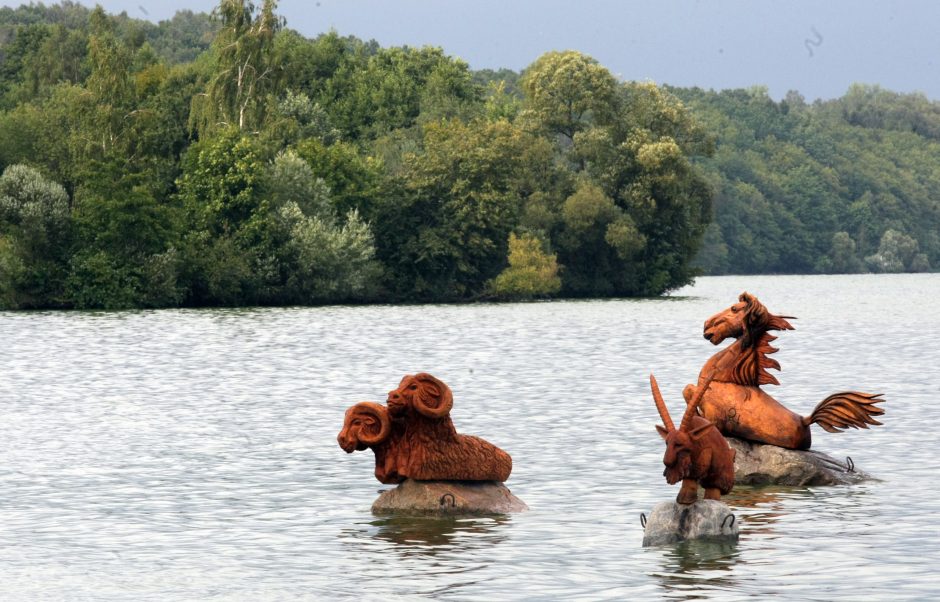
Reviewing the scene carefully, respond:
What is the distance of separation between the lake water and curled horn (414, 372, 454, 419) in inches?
50.6

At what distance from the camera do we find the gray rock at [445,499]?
59.7 feet

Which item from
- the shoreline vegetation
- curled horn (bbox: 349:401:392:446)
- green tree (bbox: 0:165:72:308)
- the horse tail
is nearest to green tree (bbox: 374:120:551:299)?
the shoreline vegetation

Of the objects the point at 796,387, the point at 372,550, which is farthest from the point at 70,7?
the point at 372,550

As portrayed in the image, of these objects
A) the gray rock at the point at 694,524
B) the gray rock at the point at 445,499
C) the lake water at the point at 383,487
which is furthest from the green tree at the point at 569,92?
the gray rock at the point at 694,524

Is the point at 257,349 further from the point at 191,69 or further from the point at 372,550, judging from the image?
the point at 191,69

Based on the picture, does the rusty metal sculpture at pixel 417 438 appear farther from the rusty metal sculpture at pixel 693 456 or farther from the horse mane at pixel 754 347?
the horse mane at pixel 754 347

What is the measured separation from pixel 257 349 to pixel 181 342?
196 inches

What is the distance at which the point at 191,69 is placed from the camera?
11000cm

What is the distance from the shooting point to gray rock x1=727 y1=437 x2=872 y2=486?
20516 mm

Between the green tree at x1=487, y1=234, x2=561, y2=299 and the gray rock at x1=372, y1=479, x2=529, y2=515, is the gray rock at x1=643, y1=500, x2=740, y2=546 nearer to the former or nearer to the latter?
the gray rock at x1=372, y1=479, x2=529, y2=515

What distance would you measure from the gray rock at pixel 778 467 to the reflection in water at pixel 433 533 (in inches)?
157

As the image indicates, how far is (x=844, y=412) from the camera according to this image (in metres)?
20.8

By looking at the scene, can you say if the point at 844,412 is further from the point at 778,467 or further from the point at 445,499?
the point at 445,499

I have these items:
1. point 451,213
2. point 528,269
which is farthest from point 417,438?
point 451,213
